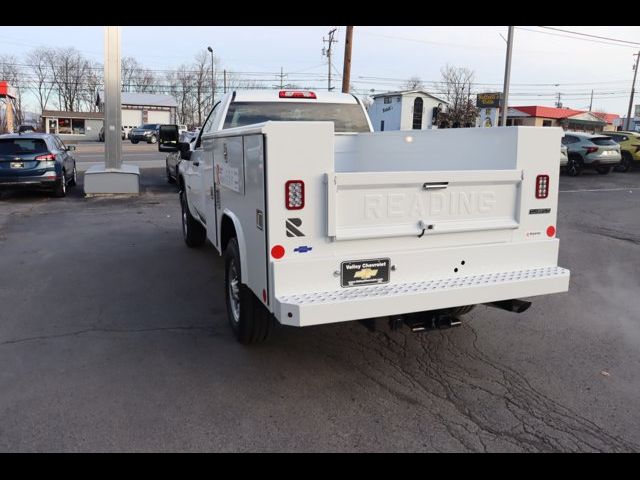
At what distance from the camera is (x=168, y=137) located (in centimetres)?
752

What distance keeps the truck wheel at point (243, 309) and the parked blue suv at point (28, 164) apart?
10951mm

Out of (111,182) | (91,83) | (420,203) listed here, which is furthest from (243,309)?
(91,83)

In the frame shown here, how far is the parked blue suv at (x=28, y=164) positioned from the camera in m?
13.7

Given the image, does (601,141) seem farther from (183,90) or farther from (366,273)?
(183,90)

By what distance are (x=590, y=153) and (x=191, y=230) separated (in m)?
17.6

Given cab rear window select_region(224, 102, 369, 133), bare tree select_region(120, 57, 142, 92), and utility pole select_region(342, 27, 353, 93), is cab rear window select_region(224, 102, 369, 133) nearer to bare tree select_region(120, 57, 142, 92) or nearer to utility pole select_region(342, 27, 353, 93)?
utility pole select_region(342, 27, 353, 93)

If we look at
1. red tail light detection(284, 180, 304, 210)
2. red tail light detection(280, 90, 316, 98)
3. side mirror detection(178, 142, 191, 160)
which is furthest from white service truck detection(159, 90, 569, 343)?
side mirror detection(178, 142, 191, 160)

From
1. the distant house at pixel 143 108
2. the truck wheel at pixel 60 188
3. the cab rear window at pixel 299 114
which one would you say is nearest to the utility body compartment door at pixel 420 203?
the cab rear window at pixel 299 114

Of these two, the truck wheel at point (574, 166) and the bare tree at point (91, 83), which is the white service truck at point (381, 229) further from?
the bare tree at point (91, 83)

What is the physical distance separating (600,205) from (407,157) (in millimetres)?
10304

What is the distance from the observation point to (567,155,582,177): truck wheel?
21.3 m

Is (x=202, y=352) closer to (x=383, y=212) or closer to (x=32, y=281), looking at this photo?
(x=383, y=212)

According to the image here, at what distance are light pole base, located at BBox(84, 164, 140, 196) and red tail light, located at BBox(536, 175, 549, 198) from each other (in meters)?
12.5

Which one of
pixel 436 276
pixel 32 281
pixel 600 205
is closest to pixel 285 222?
pixel 436 276
